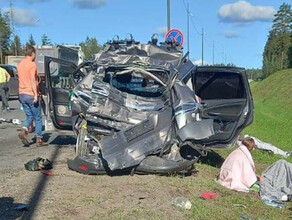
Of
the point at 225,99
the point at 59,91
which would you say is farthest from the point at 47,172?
Result: the point at 225,99

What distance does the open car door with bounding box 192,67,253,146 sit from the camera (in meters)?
9.28

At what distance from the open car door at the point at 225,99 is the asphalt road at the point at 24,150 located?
9.27ft

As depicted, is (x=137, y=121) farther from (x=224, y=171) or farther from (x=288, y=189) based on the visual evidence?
(x=288, y=189)

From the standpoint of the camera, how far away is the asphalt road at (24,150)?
28.1ft

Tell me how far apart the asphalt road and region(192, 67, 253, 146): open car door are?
2.83 metres

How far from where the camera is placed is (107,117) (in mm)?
7863

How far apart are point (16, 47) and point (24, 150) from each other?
61.7 m

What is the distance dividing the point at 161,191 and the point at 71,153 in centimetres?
334

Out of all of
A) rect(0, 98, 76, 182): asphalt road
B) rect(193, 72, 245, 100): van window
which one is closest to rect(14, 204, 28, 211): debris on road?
rect(0, 98, 76, 182): asphalt road

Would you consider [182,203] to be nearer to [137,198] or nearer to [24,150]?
[137,198]

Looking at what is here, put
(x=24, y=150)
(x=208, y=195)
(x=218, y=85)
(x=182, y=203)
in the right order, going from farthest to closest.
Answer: (x=24, y=150) < (x=218, y=85) < (x=208, y=195) < (x=182, y=203)

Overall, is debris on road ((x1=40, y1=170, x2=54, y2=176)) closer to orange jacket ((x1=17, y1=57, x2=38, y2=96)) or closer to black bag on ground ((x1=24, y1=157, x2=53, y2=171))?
black bag on ground ((x1=24, y1=157, x2=53, y2=171))

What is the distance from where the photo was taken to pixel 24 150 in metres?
10.2

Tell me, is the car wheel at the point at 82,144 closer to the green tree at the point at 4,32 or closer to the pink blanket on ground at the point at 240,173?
the pink blanket on ground at the point at 240,173
